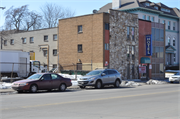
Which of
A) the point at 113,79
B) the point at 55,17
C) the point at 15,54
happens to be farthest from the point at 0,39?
the point at 113,79

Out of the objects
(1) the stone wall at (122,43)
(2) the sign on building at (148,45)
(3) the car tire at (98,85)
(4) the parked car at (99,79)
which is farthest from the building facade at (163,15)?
(3) the car tire at (98,85)

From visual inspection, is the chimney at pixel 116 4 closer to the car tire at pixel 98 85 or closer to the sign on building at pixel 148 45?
the sign on building at pixel 148 45

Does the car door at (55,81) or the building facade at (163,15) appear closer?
the car door at (55,81)

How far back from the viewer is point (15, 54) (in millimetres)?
30781

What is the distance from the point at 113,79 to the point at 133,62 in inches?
716

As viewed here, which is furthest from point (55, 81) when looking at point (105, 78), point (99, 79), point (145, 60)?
point (145, 60)

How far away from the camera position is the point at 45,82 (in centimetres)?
1895

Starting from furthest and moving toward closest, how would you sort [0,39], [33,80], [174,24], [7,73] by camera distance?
[174,24]
[0,39]
[7,73]
[33,80]

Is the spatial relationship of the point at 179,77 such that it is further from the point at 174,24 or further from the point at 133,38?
the point at 174,24

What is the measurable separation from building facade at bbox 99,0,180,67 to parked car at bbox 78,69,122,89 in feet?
105

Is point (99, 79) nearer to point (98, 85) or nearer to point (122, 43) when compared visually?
point (98, 85)

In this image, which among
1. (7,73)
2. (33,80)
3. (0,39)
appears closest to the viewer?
(33,80)

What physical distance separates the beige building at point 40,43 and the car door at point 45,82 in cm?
2701

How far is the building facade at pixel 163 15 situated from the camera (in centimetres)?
5447
